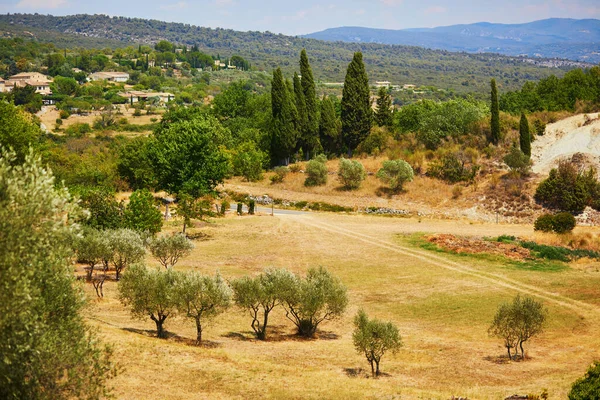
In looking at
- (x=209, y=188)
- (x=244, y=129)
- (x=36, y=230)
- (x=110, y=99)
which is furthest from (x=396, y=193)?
(x=110, y=99)

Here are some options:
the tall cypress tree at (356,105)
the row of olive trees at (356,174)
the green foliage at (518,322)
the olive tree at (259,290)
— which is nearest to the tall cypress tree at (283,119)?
the row of olive trees at (356,174)

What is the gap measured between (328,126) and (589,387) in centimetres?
5685

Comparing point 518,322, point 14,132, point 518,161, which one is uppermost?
point 14,132

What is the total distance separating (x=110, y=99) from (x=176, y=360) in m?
157

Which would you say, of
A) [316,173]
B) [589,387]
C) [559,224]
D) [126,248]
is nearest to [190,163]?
[126,248]

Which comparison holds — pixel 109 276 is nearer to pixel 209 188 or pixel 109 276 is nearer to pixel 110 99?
pixel 209 188

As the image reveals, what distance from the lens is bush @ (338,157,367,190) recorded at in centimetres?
6419

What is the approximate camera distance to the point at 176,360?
23.6 m

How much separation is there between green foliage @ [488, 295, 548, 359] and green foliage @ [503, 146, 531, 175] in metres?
36.3

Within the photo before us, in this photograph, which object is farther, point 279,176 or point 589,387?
point 279,176

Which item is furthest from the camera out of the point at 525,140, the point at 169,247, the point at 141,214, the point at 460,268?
the point at 525,140

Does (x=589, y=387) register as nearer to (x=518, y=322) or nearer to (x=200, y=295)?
(x=518, y=322)

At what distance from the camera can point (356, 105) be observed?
70938 millimetres

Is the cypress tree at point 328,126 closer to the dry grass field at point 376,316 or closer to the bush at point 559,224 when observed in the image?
the dry grass field at point 376,316
